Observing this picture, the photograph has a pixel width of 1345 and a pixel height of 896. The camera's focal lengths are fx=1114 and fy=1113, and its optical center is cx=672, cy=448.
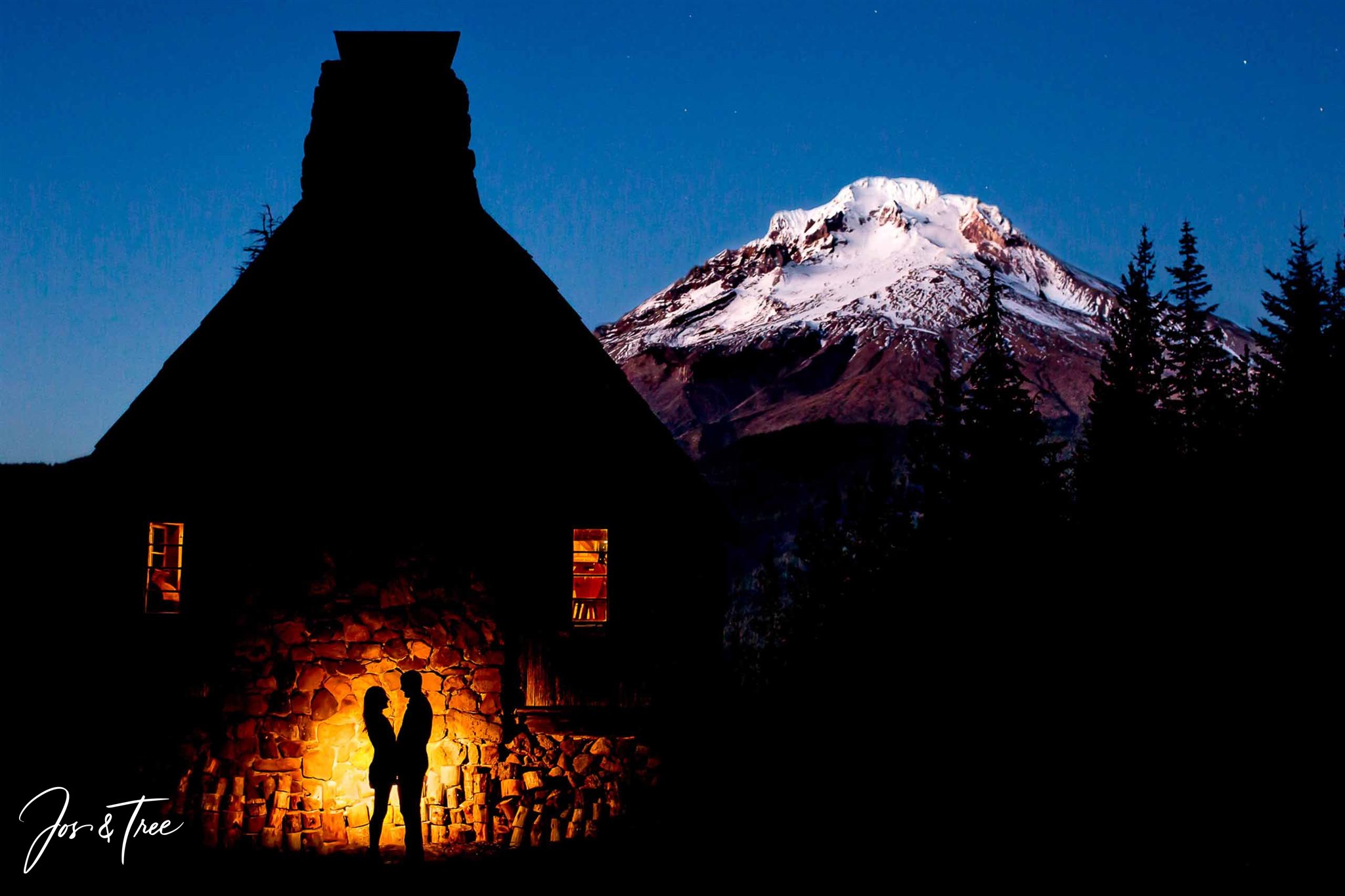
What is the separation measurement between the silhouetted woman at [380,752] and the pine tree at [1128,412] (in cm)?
2415

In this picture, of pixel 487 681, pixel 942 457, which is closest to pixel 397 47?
pixel 487 681

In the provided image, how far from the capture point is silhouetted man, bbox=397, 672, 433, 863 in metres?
10.7

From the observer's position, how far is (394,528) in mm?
12578

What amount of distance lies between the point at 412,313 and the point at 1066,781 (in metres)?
13.0

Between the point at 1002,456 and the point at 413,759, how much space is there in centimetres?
2402

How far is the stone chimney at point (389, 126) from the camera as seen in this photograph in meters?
14.5

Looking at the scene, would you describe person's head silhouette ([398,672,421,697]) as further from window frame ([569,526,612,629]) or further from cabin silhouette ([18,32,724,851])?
window frame ([569,526,612,629])

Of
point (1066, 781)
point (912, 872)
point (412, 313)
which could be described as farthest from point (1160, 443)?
point (412, 313)

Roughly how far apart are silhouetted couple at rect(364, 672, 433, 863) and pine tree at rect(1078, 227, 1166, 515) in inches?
943

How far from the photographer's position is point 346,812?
12.0 metres

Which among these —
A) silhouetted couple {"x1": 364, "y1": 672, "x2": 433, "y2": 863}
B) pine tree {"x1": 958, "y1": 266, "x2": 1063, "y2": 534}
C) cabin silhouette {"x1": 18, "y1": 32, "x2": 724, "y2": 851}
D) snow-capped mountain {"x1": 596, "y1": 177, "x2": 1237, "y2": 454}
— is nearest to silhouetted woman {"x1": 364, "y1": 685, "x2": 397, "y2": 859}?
silhouetted couple {"x1": 364, "y1": 672, "x2": 433, "y2": 863}

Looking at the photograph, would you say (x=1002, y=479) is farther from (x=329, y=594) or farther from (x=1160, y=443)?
(x=329, y=594)

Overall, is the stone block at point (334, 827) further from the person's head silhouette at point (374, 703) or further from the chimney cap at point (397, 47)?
the chimney cap at point (397, 47)

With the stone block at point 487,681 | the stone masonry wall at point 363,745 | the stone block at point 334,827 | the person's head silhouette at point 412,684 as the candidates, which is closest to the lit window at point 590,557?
the stone block at point 487,681
